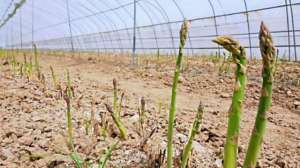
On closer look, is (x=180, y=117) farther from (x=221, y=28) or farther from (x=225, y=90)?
(x=221, y=28)

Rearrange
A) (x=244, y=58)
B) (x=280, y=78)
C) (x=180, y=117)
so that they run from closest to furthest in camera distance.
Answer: (x=244, y=58), (x=180, y=117), (x=280, y=78)

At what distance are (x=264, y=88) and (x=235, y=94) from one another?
3.2 inches

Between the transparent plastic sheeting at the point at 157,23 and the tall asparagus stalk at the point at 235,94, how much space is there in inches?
209

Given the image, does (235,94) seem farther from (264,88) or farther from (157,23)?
(157,23)

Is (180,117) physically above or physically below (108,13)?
below

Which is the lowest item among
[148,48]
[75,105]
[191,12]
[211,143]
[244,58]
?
[211,143]

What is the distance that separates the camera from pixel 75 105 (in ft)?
7.83

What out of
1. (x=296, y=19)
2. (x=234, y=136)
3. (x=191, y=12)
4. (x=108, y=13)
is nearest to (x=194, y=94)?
(x=234, y=136)

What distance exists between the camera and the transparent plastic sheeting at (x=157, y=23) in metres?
9.55

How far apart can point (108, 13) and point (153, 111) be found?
14.7m

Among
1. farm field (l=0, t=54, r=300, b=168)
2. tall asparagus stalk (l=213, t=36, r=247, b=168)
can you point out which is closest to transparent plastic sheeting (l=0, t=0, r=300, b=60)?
farm field (l=0, t=54, r=300, b=168)

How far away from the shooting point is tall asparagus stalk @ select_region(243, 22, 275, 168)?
1.52ft

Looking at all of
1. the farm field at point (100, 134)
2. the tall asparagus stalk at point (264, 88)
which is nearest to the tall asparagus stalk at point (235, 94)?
the tall asparagus stalk at point (264, 88)

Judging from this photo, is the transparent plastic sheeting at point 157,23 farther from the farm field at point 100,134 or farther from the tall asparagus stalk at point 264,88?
the tall asparagus stalk at point 264,88
